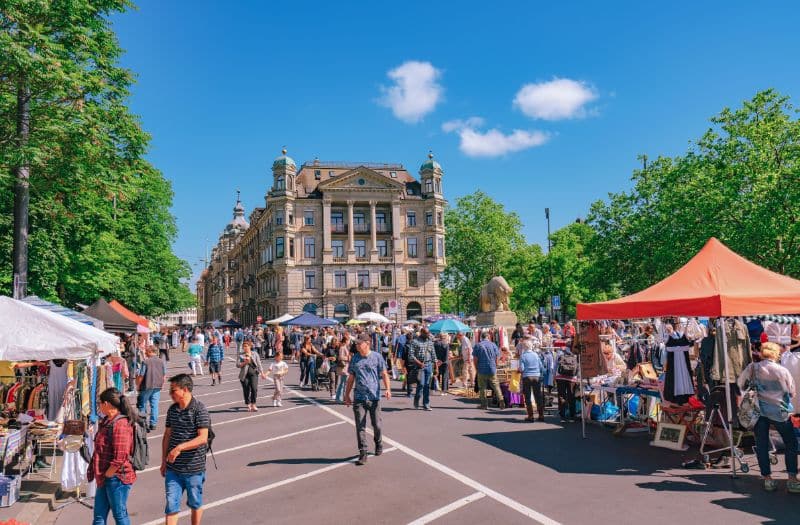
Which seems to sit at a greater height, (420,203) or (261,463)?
(420,203)

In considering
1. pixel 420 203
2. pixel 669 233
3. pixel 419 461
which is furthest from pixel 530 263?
pixel 419 461

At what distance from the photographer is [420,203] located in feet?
227

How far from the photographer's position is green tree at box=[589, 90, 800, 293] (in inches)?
1089

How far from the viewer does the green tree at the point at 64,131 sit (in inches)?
530

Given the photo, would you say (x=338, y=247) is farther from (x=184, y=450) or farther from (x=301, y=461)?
(x=184, y=450)

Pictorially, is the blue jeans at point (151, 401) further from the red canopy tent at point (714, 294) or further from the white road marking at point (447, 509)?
the red canopy tent at point (714, 294)

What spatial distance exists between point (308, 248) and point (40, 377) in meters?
54.7

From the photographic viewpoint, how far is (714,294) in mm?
8836

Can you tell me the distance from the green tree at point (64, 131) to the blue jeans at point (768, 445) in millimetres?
14602

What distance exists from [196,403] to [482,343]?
9573mm

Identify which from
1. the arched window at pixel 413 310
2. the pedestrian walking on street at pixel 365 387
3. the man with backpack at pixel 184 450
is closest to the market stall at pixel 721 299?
the pedestrian walking on street at pixel 365 387

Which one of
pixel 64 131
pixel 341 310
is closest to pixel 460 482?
pixel 64 131

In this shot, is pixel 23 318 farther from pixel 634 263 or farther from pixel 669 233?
pixel 634 263

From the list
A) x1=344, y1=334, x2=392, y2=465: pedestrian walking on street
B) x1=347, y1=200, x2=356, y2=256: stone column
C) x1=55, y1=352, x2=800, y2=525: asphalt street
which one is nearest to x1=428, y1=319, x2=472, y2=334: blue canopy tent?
x1=55, y1=352, x2=800, y2=525: asphalt street
